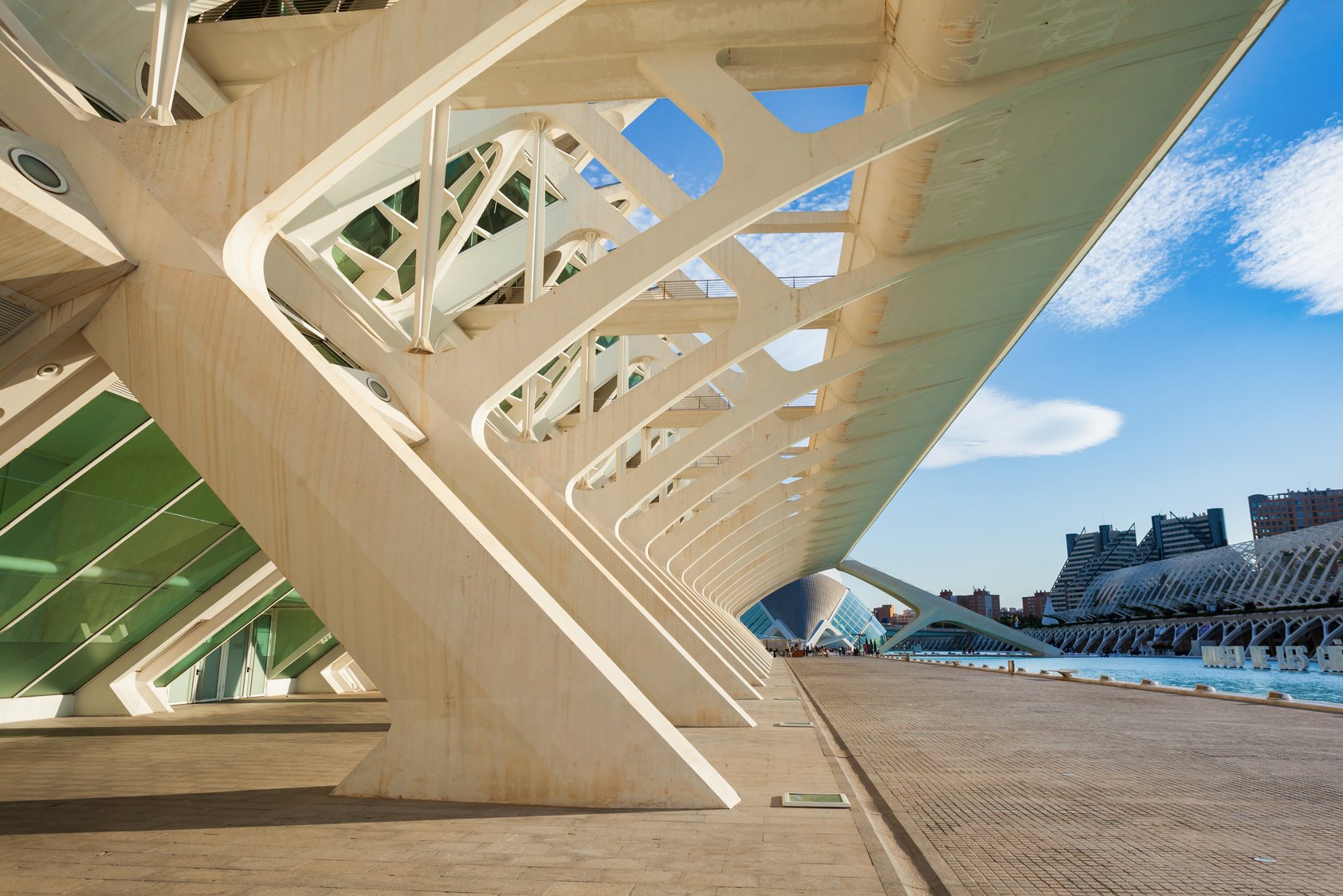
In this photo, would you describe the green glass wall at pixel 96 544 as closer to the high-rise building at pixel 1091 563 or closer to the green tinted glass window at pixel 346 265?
the green tinted glass window at pixel 346 265

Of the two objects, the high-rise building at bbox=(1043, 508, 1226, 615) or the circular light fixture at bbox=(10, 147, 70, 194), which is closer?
the circular light fixture at bbox=(10, 147, 70, 194)

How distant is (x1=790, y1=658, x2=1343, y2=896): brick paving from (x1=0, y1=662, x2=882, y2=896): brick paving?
690 mm

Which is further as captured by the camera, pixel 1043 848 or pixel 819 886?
pixel 1043 848

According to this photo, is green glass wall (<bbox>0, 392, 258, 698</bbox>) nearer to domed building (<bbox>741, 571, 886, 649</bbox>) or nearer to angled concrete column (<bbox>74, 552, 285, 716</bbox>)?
angled concrete column (<bbox>74, 552, 285, 716</bbox>)

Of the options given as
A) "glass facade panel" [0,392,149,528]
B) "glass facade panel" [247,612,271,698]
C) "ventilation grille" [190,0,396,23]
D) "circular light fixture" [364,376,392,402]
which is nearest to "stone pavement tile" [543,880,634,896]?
"circular light fixture" [364,376,392,402]

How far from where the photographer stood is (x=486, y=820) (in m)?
4.30

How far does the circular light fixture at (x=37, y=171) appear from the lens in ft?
14.7

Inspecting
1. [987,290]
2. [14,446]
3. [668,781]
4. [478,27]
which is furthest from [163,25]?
[987,290]

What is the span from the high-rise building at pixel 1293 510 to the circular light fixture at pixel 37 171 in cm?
16699

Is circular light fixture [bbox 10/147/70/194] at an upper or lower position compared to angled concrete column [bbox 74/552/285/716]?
lower

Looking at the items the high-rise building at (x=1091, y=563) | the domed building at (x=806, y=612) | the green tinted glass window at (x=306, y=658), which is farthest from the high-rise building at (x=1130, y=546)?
the green tinted glass window at (x=306, y=658)

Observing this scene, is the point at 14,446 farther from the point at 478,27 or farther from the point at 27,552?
the point at 478,27

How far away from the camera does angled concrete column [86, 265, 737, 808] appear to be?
4.70m

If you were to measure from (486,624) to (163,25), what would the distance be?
3.77 metres
